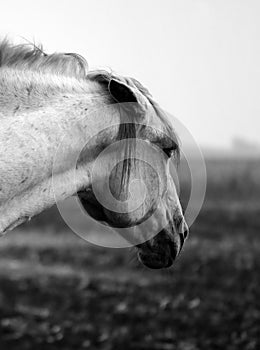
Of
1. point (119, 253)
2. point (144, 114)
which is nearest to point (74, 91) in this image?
point (144, 114)

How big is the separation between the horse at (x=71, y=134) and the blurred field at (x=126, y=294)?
77 centimetres

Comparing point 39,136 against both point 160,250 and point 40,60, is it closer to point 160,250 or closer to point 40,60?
point 40,60

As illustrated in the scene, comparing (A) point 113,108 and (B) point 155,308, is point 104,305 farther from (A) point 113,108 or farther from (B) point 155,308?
(A) point 113,108

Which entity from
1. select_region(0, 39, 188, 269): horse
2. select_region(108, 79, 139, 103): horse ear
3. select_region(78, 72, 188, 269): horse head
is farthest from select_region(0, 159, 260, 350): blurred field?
select_region(108, 79, 139, 103): horse ear

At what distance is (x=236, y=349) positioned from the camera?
6852 millimetres

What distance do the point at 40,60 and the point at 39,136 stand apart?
1.39ft

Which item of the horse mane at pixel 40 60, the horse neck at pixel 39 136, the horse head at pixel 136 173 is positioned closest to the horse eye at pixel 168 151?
the horse head at pixel 136 173

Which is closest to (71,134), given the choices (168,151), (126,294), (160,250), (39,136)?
(39,136)

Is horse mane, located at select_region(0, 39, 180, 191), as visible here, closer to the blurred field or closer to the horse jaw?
the horse jaw

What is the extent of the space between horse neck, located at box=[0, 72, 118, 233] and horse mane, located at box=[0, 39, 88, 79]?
5cm

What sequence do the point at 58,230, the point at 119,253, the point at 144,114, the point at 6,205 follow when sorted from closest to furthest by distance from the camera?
the point at 6,205 < the point at 144,114 < the point at 119,253 < the point at 58,230

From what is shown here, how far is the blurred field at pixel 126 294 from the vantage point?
7.23 meters

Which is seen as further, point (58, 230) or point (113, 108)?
point (58, 230)

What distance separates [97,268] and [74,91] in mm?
8389
